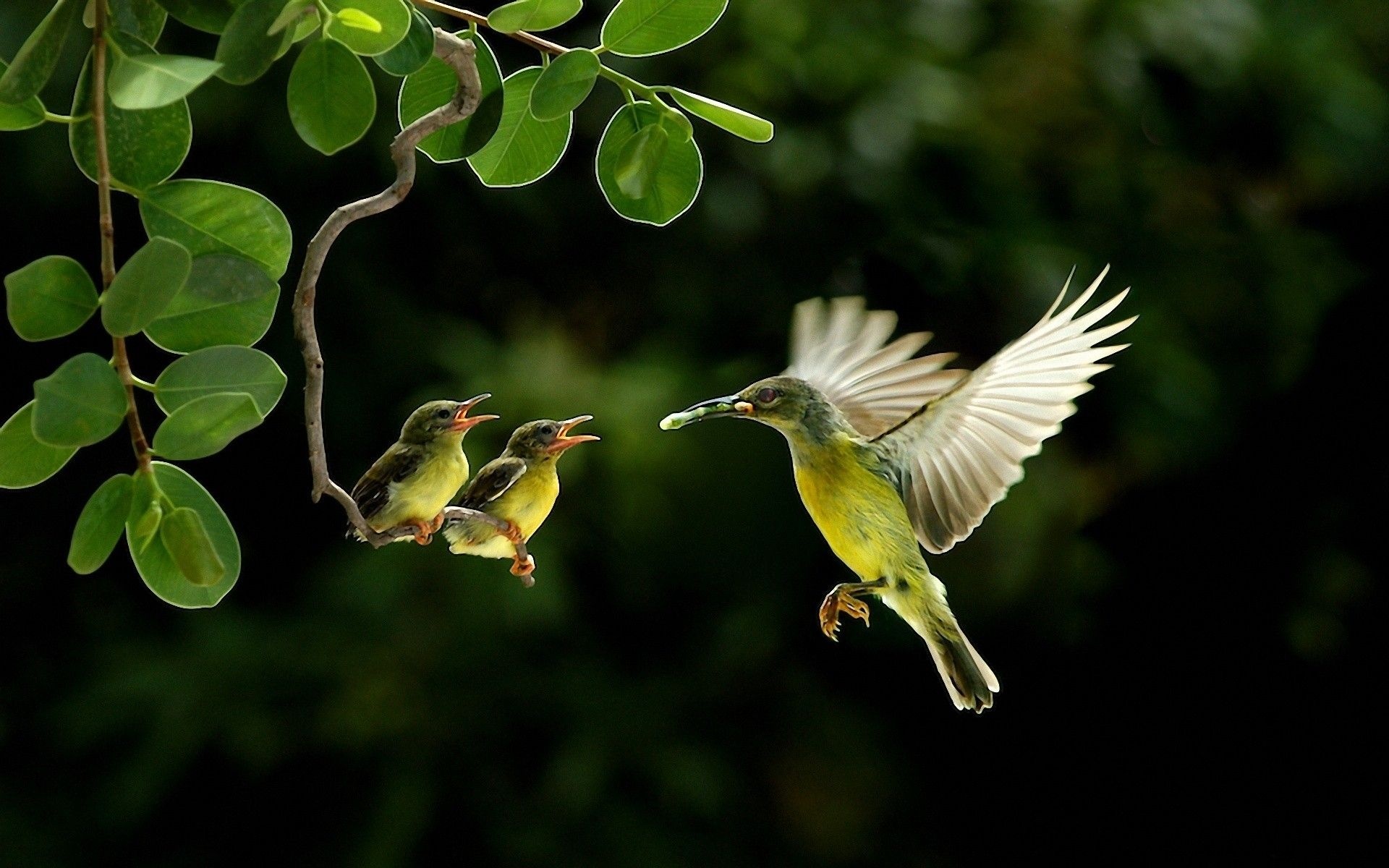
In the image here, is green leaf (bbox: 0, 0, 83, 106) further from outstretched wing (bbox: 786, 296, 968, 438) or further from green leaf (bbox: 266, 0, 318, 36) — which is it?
outstretched wing (bbox: 786, 296, 968, 438)

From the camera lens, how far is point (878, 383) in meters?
1.00

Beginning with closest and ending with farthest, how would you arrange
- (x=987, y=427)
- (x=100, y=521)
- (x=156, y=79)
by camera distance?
(x=156, y=79) < (x=100, y=521) < (x=987, y=427)

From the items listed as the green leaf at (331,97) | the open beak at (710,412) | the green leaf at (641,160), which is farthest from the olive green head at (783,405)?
the green leaf at (331,97)

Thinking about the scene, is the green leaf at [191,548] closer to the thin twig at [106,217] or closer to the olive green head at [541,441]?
the thin twig at [106,217]

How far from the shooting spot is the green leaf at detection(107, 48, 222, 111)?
0.51 m

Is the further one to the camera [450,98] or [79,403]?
[450,98]

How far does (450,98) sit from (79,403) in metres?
0.28

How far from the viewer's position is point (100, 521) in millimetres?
634

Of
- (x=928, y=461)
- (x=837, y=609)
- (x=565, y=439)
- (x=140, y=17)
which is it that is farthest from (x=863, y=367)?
(x=140, y=17)

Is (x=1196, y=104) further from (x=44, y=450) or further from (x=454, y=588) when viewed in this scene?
(x=44, y=450)

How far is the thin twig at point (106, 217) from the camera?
1.90 feet

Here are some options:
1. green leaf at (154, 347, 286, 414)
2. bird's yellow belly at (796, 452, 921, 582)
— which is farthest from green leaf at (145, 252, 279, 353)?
bird's yellow belly at (796, 452, 921, 582)

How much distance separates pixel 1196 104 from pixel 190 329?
12.9 ft

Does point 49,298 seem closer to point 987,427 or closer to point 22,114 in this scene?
point 22,114
